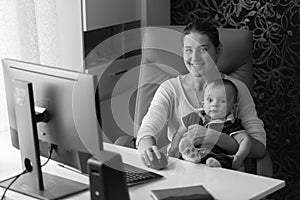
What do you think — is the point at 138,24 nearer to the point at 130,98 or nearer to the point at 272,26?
the point at 130,98

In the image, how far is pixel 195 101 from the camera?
268 centimetres

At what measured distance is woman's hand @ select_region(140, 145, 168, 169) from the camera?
232 centimetres

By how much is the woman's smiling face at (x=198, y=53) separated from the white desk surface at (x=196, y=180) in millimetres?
446

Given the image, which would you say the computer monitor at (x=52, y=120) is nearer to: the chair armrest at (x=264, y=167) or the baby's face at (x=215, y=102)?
the baby's face at (x=215, y=102)

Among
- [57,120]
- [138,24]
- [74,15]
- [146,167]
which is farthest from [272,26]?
[57,120]

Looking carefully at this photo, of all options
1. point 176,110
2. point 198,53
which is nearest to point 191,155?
Answer: point 176,110

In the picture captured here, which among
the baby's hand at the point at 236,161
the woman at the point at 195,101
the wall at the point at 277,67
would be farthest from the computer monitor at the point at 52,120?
the wall at the point at 277,67

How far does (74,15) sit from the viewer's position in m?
3.07

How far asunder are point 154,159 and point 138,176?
0.13m

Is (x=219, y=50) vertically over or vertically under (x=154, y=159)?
over

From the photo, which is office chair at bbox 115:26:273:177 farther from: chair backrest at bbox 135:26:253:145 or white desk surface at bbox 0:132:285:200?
white desk surface at bbox 0:132:285:200

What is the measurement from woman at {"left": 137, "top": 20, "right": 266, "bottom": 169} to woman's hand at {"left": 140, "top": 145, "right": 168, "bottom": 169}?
4.8 inches

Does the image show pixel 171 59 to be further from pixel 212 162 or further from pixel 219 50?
pixel 212 162

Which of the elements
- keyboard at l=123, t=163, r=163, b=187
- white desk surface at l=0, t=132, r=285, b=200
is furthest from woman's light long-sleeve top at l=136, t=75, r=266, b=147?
keyboard at l=123, t=163, r=163, b=187
